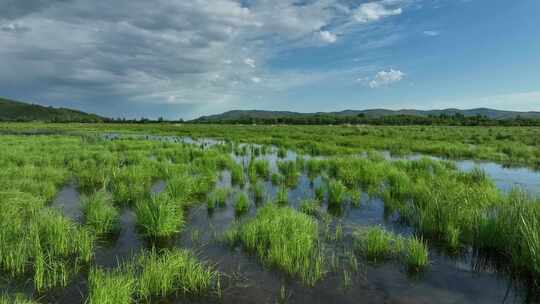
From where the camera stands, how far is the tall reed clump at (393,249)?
5.17 meters

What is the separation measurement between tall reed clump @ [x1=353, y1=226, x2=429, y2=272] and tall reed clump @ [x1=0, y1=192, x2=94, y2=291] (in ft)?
17.9

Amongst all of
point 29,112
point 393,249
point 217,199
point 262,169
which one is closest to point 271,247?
point 393,249

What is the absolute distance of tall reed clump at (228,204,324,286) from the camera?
5.00 meters

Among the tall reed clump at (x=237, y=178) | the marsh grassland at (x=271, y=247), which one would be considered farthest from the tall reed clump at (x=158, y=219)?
the tall reed clump at (x=237, y=178)

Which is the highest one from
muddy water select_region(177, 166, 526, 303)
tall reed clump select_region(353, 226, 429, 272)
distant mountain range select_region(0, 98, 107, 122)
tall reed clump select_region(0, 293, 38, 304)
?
distant mountain range select_region(0, 98, 107, 122)

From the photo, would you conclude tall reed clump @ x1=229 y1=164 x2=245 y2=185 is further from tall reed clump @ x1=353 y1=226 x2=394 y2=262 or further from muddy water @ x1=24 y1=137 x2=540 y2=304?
tall reed clump @ x1=353 y1=226 x2=394 y2=262

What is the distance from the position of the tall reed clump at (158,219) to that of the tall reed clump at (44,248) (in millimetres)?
1072

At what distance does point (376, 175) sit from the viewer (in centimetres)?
1188

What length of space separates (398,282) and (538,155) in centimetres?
1996

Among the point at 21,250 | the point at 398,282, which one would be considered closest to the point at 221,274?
the point at 398,282

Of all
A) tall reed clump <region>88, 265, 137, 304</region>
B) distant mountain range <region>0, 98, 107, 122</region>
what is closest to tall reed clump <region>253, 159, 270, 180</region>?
tall reed clump <region>88, 265, 137, 304</region>

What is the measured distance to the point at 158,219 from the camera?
6.25 metres

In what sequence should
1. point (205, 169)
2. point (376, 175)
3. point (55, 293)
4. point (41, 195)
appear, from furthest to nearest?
point (205, 169), point (376, 175), point (41, 195), point (55, 293)

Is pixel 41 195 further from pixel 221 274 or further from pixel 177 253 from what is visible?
pixel 221 274
